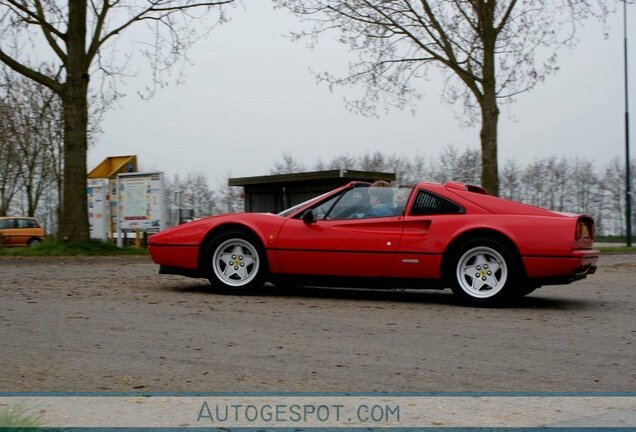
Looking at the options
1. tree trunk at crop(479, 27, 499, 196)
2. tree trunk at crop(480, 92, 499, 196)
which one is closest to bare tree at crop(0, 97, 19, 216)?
tree trunk at crop(479, 27, 499, 196)

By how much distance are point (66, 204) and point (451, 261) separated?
11322 millimetres

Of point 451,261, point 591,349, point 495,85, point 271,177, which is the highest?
point 495,85

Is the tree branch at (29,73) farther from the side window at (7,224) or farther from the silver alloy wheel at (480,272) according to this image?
the side window at (7,224)

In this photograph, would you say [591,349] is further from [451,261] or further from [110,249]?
[110,249]

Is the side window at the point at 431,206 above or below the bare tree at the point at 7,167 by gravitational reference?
below

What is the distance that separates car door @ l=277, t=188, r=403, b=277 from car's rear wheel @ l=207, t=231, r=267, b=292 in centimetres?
33

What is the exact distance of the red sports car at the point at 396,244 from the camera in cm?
720

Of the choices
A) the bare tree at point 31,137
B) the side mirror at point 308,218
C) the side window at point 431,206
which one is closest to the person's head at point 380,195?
the side window at point 431,206

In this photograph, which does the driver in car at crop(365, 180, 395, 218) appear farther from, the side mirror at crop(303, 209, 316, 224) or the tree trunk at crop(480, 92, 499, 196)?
the tree trunk at crop(480, 92, 499, 196)

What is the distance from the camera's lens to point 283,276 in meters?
→ 7.89

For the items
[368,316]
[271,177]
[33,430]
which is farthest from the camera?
[271,177]

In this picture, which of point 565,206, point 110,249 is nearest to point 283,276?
point 110,249

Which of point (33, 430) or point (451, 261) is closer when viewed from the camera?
point (33, 430)

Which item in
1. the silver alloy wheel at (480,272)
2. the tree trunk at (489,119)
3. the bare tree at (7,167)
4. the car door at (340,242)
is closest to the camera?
the silver alloy wheel at (480,272)
